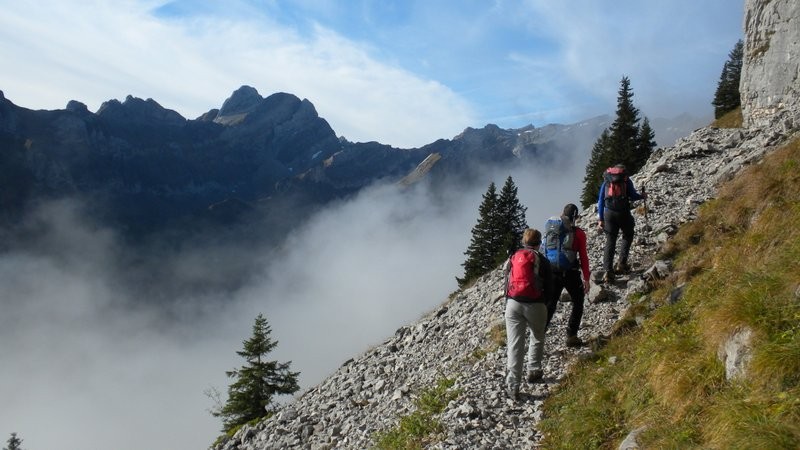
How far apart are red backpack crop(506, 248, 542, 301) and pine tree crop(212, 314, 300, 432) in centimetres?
2741

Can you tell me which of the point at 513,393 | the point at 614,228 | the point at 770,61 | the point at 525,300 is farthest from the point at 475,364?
the point at 770,61

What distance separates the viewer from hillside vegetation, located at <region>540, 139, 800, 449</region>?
517 cm

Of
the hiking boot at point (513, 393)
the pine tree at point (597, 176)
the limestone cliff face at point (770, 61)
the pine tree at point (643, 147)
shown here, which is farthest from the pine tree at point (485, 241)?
the hiking boot at point (513, 393)

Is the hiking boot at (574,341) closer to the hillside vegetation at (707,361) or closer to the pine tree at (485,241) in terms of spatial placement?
the hillside vegetation at (707,361)

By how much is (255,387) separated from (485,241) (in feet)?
104

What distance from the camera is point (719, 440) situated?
16.8 ft

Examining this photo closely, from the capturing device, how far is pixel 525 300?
9.09 m

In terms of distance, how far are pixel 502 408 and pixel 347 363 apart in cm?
1174

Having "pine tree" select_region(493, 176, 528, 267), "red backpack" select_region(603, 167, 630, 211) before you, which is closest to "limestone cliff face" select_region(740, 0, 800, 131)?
"red backpack" select_region(603, 167, 630, 211)

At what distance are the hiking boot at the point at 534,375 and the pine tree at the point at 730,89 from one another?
72.6 metres

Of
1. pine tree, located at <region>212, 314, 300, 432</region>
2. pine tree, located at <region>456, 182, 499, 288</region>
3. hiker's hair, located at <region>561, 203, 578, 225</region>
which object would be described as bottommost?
pine tree, located at <region>212, 314, 300, 432</region>

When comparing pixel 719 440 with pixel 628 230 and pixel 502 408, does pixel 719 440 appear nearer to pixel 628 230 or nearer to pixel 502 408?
pixel 502 408

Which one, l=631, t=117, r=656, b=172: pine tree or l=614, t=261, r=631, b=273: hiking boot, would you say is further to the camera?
l=631, t=117, r=656, b=172: pine tree

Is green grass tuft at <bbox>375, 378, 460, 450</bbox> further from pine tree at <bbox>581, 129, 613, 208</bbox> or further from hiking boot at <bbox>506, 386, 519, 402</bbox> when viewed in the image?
pine tree at <bbox>581, 129, 613, 208</bbox>
